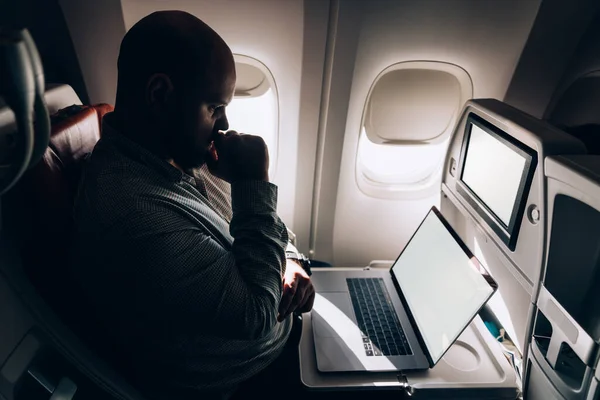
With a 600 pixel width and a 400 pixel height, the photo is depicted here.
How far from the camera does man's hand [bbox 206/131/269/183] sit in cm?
106

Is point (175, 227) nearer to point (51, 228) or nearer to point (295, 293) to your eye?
point (51, 228)

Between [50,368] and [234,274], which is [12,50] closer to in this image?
[234,274]

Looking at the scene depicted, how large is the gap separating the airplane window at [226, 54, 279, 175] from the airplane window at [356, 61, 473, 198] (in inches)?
16.7

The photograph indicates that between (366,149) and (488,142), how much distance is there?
860mm

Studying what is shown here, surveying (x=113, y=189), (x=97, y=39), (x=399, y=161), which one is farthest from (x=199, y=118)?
(x=399, y=161)

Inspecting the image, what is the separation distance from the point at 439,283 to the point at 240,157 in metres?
0.78

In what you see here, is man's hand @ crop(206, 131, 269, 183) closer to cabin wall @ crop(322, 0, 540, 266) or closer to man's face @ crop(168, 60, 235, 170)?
man's face @ crop(168, 60, 235, 170)

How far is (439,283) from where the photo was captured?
1.31 m

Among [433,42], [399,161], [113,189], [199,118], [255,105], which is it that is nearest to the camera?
[113,189]

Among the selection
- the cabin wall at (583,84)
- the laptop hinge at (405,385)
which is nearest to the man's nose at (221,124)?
the laptop hinge at (405,385)

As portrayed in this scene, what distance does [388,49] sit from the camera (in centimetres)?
165

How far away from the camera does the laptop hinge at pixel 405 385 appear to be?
1.15 metres

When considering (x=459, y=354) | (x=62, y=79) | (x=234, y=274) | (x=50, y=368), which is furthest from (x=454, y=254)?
(x=62, y=79)

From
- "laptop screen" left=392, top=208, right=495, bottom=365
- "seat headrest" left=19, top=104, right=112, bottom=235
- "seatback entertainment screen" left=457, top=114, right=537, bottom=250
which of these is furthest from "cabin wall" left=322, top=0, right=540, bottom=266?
"seat headrest" left=19, top=104, right=112, bottom=235
